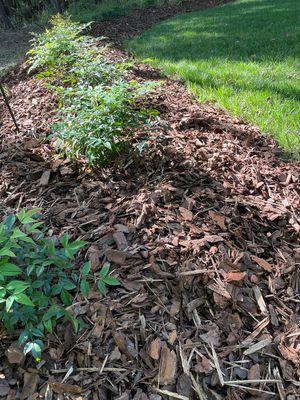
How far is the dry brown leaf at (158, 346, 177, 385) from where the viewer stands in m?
1.55

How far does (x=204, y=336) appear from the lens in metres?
1.70

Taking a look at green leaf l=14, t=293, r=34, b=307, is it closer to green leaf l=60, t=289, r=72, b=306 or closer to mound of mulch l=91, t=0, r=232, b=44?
green leaf l=60, t=289, r=72, b=306

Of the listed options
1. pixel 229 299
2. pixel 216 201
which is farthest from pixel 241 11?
pixel 229 299

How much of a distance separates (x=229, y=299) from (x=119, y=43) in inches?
286

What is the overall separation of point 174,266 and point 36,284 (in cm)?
68

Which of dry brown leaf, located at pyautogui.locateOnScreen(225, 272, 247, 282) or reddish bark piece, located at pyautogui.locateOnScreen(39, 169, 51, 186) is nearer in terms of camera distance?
dry brown leaf, located at pyautogui.locateOnScreen(225, 272, 247, 282)

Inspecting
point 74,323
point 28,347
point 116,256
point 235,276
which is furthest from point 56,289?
point 235,276

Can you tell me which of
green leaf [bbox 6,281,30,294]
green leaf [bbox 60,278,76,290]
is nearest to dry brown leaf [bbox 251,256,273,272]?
green leaf [bbox 60,278,76,290]

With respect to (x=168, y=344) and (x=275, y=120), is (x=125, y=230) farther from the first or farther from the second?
(x=275, y=120)

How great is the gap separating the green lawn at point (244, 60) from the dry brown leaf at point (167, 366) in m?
2.00

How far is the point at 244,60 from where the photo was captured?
208 inches

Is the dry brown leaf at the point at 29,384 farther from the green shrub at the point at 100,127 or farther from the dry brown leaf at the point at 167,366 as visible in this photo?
the green shrub at the point at 100,127

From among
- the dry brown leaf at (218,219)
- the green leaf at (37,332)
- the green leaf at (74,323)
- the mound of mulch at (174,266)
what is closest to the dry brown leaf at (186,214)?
the mound of mulch at (174,266)

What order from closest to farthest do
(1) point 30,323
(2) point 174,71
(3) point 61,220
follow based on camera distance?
(1) point 30,323 < (3) point 61,220 < (2) point 174,71
